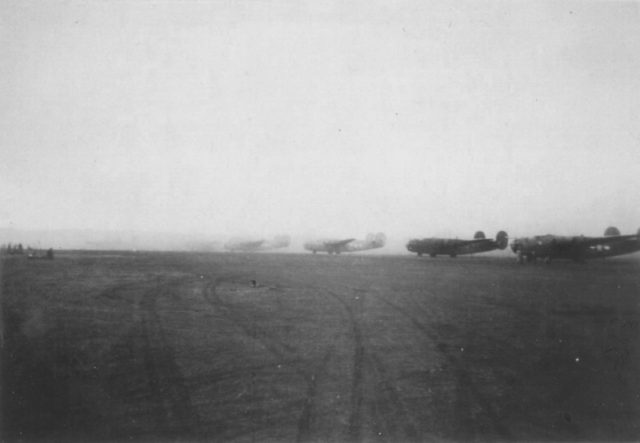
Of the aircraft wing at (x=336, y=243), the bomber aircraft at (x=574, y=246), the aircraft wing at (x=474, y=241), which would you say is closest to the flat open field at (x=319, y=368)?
the bomber aircraft at (x=574, y=246)

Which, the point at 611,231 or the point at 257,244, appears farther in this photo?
the point at 257,244

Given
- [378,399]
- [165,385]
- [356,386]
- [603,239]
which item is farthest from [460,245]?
[165,385]

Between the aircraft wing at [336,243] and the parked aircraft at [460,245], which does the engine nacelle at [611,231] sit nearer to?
the parked aircraft at [460,245]

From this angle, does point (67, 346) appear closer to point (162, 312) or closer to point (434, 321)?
point (162, 312)

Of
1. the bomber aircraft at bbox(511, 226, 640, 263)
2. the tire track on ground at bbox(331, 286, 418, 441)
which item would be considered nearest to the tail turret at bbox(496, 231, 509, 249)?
the bomber aircraft at bbox(511, 226, 640, 263)

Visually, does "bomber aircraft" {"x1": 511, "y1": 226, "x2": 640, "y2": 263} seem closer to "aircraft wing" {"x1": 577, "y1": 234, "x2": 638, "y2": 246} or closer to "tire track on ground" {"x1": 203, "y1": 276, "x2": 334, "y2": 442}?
"aircraft wing" {"x1": 577, "y1": 234, "x2": 638, "y2": 246}

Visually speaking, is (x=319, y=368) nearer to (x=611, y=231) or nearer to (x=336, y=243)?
(x=611, y=231)
